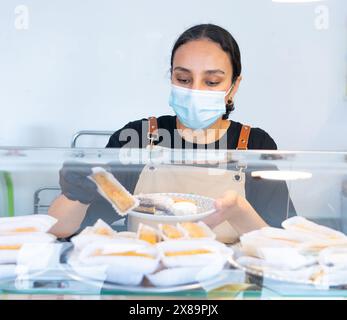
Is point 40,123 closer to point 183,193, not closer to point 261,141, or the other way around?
point 261,141

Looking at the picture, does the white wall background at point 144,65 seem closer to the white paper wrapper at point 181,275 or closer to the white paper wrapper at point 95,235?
the white paper wrapper at point 95,235

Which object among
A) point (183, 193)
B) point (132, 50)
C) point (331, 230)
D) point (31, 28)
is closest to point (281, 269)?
point (331, 230)

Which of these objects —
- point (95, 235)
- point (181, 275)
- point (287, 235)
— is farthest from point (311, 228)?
point (95, 235)

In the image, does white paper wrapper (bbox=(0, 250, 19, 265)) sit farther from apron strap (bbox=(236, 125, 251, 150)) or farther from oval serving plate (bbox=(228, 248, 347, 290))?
apron strap (bbox=(236, 125, 251, 150))

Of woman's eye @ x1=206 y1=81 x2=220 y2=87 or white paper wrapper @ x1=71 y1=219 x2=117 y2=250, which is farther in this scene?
woman's eye @ x1=206 y1=81 x2=220 y2=87

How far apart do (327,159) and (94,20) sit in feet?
→ 5.89

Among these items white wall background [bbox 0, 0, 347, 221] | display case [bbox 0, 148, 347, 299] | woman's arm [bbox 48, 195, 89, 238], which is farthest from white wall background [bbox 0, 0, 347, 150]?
woman's arm [bbox 48, 195, 89, 238]

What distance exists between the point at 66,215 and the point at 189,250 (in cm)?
33

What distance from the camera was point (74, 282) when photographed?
0.79 metres

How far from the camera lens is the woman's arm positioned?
0.95 meters

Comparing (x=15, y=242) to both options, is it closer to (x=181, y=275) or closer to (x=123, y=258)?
(x=123, y=258)

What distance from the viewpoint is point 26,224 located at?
96 cm

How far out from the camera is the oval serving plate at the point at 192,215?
0.98m

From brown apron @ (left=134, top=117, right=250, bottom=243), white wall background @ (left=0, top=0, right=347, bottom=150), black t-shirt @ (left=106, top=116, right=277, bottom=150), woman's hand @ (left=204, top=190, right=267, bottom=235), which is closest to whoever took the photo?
woman's hand @ (left=204, top=190, right=267, bottom=235)
